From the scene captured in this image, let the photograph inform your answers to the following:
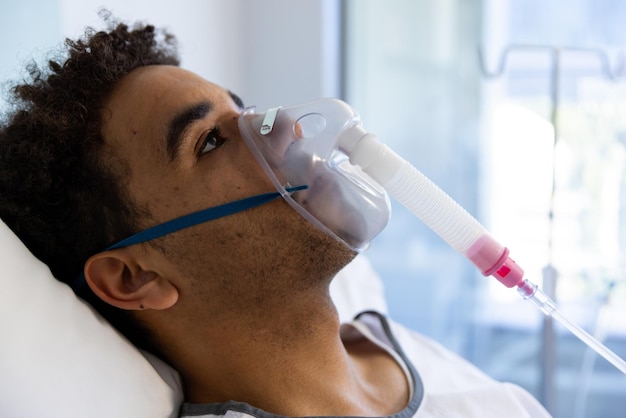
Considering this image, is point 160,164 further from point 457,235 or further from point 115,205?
point 457,235

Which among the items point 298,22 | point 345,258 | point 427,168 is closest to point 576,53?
point 427,168

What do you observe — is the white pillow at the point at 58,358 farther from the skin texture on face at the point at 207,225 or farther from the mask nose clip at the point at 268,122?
the mask nose clip at the point at 268,122

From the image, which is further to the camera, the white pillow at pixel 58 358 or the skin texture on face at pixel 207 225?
the skin texture on face at pixel 207 225

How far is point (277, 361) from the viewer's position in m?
1.35

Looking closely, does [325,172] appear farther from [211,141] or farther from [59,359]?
[59,359]

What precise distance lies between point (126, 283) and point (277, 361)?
1.05ft

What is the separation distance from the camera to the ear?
1316 mm

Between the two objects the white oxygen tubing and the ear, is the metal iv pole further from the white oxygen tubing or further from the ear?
the ear

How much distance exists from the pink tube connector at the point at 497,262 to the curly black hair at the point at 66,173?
611mm

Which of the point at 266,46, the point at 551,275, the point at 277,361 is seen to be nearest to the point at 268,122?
the point at 277,361

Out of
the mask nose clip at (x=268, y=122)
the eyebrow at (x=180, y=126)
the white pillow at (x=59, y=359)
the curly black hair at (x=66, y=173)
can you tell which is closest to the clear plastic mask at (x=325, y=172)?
the mask nose clip at (x=268, y=122)

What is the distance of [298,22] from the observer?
2588 mm

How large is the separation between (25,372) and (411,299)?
1.92 metres

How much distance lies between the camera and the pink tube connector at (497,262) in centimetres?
113
